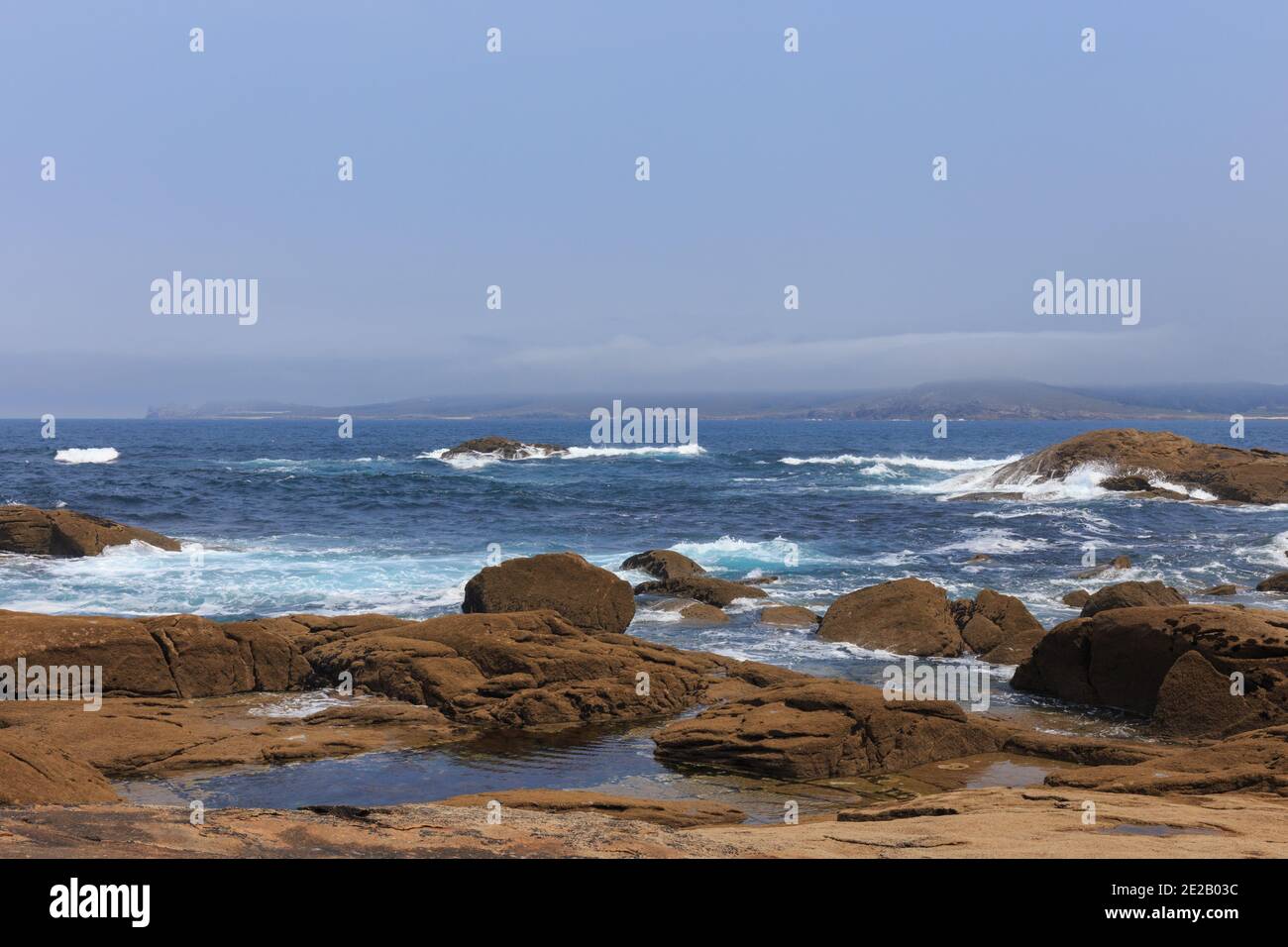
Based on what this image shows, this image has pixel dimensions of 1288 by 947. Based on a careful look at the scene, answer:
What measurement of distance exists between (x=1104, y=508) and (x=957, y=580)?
1690 centimetres

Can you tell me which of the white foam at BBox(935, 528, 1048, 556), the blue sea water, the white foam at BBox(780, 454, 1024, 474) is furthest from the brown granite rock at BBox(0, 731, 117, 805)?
the white foam at BBox(780, 454, 1024, 474)

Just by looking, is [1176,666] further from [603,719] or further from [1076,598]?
[1076,598]

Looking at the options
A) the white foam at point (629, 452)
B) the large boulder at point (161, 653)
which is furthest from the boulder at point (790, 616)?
the white foam at point (629, 452)

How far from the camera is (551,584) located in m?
18.0

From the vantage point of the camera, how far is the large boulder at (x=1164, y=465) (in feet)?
131

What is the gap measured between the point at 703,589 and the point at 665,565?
2.47 m

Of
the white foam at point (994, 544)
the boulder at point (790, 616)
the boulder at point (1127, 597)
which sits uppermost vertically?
the boulder at point (1127, 597)

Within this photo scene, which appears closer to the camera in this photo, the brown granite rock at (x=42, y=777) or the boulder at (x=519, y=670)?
the brown granite rock at (x=42, y=777)

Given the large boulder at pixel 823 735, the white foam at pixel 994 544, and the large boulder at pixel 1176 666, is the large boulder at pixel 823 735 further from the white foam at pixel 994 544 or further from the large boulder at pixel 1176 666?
the white foam at pixel 994 544

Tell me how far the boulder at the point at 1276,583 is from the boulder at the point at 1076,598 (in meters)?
4.47

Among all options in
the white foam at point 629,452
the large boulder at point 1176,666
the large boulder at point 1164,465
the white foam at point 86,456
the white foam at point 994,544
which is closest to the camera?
the large boulder at point 1176,666

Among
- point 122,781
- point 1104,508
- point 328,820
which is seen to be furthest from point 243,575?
point 1104,508

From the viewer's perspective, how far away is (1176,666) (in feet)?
41.1

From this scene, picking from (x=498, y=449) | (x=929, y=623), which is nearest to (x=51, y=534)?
(x=929, y=623)
